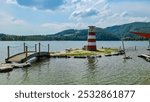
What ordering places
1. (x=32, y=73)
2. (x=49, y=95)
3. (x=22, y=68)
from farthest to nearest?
(x=22, y=68) < (x=32, y=73) < (x=49, y=95)

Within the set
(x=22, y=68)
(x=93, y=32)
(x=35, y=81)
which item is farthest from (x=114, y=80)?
(x=93, y=32)

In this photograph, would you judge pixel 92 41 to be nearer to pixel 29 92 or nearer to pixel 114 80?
pixel 114 80

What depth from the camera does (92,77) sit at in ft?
99.9

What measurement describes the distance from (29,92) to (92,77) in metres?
15.9

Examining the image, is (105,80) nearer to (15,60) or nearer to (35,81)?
(35,81)

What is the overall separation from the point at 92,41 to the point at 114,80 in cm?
3504

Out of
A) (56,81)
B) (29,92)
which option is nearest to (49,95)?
(29,92)

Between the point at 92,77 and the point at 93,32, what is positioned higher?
the point at 93,32

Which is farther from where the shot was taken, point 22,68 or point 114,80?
point 22,68

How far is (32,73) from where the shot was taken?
34.1m

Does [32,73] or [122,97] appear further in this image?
[32,73]

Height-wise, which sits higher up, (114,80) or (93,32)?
(93,32)

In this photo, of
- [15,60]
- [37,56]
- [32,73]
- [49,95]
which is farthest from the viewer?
[37,56]

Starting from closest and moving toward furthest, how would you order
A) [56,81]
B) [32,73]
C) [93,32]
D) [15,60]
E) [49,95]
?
[49,95], [56,81], [32,73], [15,60], [93,32]
